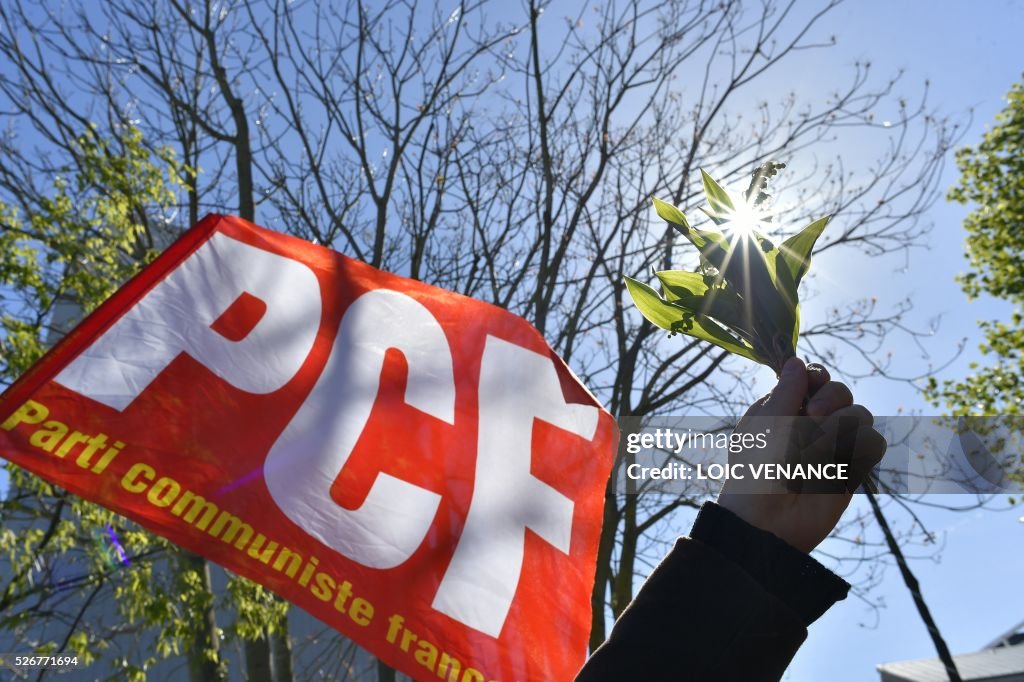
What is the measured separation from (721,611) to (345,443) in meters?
2.19

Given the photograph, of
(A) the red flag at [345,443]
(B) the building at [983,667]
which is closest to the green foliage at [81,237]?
(A) the red flag at [345,443]

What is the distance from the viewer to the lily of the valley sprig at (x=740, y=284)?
3.76 feet

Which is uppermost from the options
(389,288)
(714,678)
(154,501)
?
(389,288)

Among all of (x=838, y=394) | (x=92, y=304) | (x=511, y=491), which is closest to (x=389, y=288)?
(x=511, y=491)

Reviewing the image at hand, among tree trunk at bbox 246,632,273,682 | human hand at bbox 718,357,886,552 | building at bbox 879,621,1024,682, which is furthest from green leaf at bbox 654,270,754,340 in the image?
building at bbox 879,621,1024,682

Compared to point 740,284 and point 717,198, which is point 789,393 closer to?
point 740,284

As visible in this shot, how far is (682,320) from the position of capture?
49.2 inches

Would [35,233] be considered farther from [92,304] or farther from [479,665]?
[479,665]

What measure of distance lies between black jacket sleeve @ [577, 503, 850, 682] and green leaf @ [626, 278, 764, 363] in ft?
1.30

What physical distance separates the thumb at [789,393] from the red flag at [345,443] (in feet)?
6.18

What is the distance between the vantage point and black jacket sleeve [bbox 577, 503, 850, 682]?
0.79 metres

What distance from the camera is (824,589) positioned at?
2.76ft

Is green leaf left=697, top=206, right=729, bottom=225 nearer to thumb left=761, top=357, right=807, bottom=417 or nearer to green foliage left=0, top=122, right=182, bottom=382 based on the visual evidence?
thumb left=761, top=357, right=807, bottom=417

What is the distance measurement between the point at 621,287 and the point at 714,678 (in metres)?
7.31
